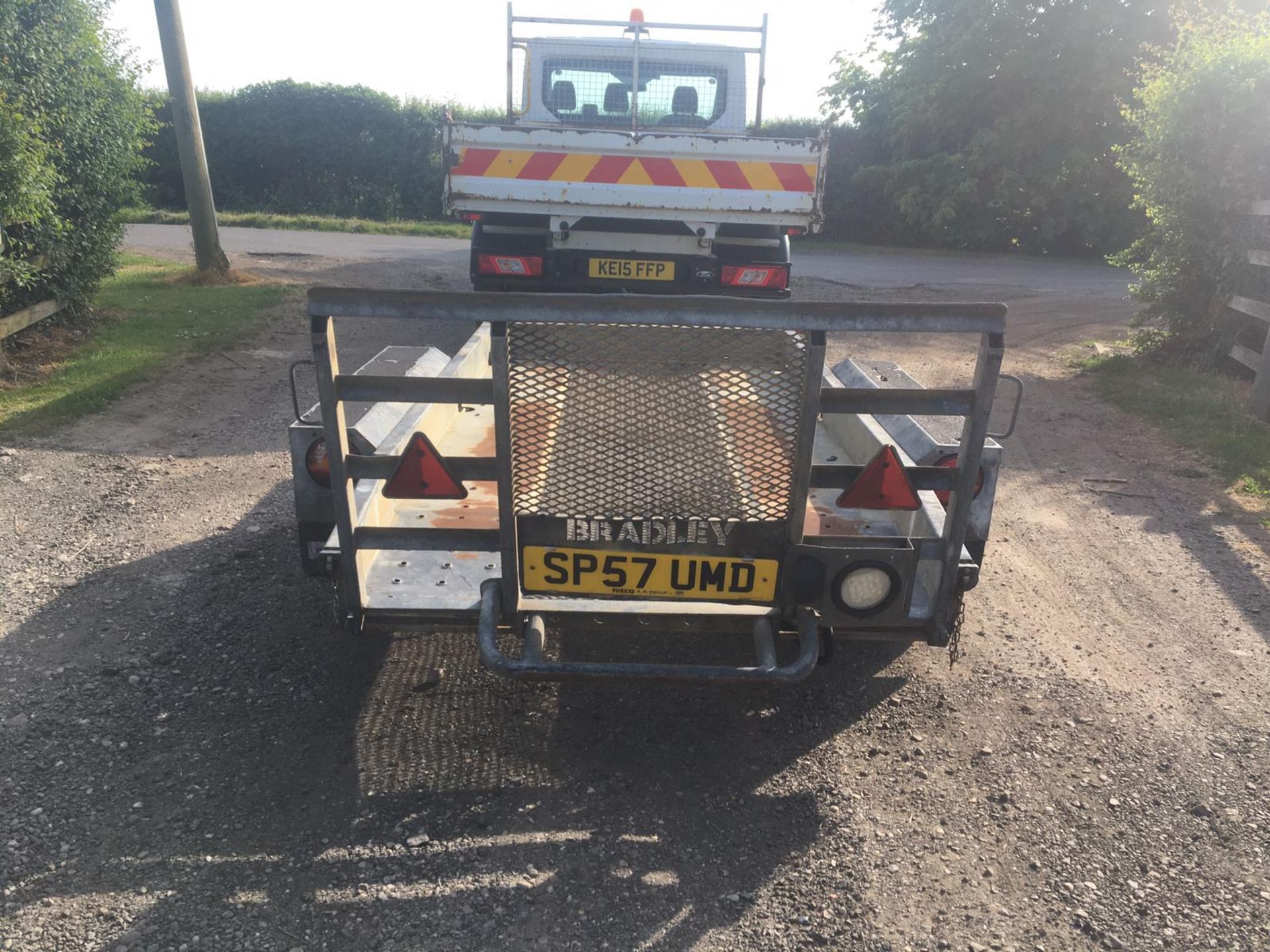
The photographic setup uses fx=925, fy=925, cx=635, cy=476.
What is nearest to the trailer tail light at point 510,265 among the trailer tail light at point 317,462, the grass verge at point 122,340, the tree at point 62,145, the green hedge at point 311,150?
the grass verge at point 122,340

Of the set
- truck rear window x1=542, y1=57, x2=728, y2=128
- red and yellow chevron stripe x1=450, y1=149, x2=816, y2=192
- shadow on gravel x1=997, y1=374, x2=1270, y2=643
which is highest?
truck rear window x1=542, y1=57, x2=728, y2=128

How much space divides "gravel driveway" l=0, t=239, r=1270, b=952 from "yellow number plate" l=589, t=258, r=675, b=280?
4302mm

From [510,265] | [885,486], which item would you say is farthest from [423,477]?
[510,265]

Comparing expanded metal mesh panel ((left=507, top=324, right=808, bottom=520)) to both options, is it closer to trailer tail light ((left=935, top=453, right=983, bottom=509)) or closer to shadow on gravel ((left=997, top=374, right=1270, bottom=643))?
trailer tail light ((left=935, top=453, right=983, bottom=509))

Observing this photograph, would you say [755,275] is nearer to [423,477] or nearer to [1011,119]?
[423,477]

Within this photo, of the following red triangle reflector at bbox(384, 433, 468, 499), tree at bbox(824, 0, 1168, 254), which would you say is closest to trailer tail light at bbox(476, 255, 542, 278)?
red triangle reflector at bbox(384, 433, 468, 499)

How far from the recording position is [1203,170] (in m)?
8.76

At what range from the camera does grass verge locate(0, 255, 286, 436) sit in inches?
283

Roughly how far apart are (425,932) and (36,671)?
2178 mm

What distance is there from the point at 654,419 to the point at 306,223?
21966mm

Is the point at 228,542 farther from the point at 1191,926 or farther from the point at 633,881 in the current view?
the point at 1191,926

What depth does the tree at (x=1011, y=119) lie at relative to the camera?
20875mm

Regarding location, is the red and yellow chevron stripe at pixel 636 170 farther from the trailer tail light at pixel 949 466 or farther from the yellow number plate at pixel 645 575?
the yellow number plate at pixel 645 575

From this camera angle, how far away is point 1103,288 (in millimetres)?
17531
